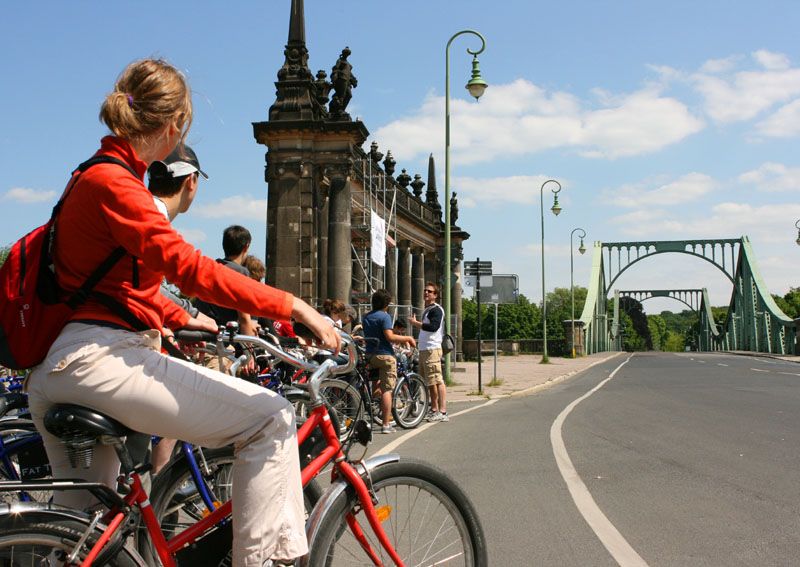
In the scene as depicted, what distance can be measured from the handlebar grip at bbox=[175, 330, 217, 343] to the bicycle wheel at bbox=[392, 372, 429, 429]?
8.45m

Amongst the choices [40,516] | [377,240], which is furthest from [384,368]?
[377,240]

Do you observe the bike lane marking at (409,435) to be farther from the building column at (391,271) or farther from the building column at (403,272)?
the building column at (403,272)

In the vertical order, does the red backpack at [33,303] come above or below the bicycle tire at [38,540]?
above

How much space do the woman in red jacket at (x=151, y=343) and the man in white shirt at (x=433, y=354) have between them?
31.4 feet

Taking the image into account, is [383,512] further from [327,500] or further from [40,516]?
[40,516]

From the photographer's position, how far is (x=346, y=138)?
2297 cm

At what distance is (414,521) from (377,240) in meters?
22.3

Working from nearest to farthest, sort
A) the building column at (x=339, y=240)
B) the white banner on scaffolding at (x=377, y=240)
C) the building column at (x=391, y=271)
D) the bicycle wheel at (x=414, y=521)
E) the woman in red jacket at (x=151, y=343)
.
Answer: the woman in red jacket at (x=151, y=343) → the bicycle wheel at (x=414, y=521) → the building column at (x=339, y=240) → the white banner on scaffolding at (x=377, y=240) → the building column at (x=391, y=271)

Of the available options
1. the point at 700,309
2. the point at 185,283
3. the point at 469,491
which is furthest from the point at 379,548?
the point at 700,309

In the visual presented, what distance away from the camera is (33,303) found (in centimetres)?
244

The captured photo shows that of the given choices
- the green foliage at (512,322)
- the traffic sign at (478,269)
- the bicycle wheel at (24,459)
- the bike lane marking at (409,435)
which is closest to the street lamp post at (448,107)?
the traffic sign at (478,269)

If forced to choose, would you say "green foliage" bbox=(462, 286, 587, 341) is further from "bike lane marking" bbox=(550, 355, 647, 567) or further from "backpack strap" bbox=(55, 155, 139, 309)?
"backpack strap" bbox=(55, 155, 139, 309)

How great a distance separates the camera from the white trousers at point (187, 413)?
95.3 inches

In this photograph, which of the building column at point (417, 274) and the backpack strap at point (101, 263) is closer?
the backpack strap at point (101, 263)
